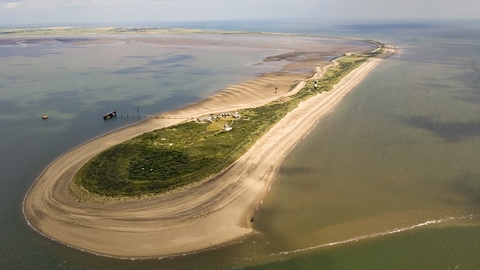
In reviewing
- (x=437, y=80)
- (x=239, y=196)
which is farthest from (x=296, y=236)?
(x=437, y=80)

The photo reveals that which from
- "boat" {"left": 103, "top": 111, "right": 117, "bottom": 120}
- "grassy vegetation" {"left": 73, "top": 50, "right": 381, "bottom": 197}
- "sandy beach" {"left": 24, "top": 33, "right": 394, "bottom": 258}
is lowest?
"sandy beach" {"left": 24, "top": 33, "right": 394, "bottom": 258}

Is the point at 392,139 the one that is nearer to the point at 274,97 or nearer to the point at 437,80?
the point at 274,97

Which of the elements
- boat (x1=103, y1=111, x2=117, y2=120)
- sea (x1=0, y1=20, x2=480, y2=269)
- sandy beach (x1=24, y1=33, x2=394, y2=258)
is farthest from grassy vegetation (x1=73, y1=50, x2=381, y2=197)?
boat (x1=103, y1=111, x2=117, y2=120)

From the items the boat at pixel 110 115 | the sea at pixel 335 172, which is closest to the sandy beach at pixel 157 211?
the sea at pixel 335 172

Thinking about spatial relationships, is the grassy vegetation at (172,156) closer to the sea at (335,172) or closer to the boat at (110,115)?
the sea at (335,172)

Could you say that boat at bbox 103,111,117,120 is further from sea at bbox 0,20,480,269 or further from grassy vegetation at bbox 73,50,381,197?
grassy vegetation at bbox 73,50,381,197
